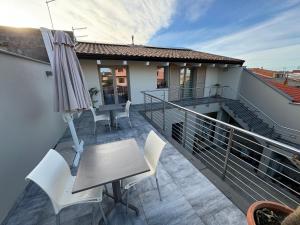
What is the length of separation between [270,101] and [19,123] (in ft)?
31.8

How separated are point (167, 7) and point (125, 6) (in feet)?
5.03

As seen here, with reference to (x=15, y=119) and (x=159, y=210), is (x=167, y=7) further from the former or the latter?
(x=159, y=210)

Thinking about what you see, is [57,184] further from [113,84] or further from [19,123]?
[113,84]

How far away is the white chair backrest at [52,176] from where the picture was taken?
112cm

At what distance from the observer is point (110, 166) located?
139 cm

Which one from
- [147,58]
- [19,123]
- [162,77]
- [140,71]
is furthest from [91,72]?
[19,123]

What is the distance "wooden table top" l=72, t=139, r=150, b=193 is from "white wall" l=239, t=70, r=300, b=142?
317 inches

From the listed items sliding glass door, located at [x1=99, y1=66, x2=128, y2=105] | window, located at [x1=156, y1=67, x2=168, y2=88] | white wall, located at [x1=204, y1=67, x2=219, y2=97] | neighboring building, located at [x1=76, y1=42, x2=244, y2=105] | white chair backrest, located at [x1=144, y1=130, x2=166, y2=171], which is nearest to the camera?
white chair backrest, located at [x1=144, y1=130, x2=166, y2=171]

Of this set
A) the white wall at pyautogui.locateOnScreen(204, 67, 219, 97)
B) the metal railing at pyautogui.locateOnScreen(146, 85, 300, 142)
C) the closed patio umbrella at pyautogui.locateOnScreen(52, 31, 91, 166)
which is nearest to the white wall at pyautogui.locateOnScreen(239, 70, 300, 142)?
the metal railing at pyautogui.locateOnScreen(146, 85, 300, 142)

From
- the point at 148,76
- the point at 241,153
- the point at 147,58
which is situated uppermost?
the point at 147,58

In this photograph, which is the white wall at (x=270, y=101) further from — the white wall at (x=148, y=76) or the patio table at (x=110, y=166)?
the patio table at (x=110, y=166)

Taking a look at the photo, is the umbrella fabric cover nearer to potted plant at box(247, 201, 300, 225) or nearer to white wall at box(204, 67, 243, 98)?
potted plant at box(247, 201, 300, 225)

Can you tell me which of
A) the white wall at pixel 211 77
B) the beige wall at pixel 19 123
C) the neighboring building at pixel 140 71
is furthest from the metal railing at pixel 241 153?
the white wall at pixel 211 77

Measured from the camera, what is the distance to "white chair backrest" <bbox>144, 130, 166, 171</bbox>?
62.1 inches
